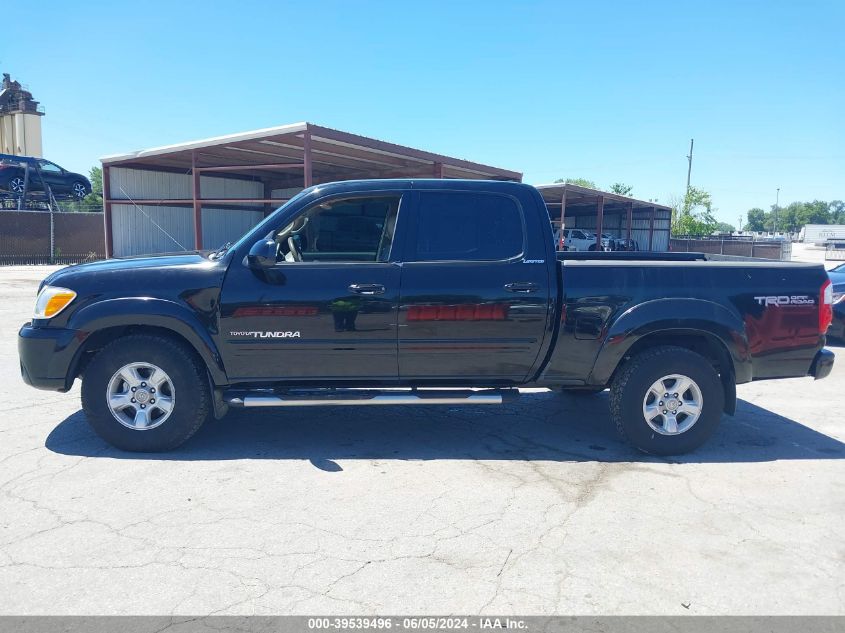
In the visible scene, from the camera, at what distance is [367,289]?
4500mm

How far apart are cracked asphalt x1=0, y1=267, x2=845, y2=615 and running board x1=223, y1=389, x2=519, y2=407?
1.38ft

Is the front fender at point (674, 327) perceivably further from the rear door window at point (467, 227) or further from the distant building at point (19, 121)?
the distant building at point (19, 121)

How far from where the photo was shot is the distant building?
4750 centimetres

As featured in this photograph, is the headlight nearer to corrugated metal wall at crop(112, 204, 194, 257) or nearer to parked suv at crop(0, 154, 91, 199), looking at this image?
corrugated metal wall at crop(112, 204, 194, 257)

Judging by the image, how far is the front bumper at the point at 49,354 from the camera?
176 inches

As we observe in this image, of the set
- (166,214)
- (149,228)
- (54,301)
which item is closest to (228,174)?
(166,214)

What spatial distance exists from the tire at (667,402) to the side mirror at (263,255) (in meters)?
2.70

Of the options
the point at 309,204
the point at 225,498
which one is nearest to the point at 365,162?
the point at 309,204

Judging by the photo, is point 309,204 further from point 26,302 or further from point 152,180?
point 152,180

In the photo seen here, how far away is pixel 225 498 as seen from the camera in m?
3.90

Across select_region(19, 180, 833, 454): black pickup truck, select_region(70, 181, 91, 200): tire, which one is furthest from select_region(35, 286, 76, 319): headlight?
select_region(70, 181, 91, 200): tire

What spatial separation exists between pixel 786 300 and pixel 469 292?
2.39 metres

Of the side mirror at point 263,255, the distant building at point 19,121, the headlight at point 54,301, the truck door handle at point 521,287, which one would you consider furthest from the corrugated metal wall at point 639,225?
the distant building at point 19,121

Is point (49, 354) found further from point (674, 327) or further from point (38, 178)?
point (38, 178)
